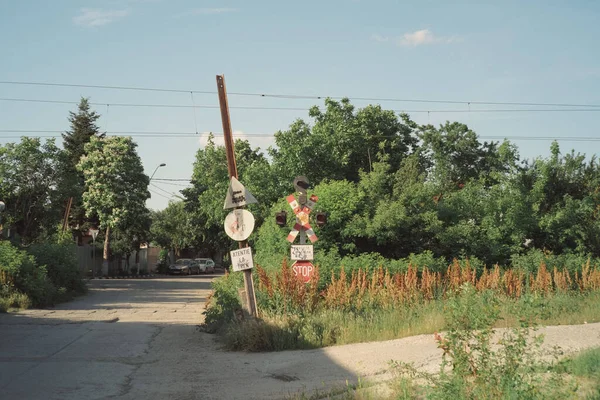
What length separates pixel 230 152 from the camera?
14.4 m

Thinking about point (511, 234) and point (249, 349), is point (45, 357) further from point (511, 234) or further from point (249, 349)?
point (511, 234)

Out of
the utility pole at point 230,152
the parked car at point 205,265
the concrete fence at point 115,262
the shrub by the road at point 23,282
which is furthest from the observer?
the parked car at point 205,265

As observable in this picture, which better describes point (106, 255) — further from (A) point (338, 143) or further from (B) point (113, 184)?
(A) point (338, 143)

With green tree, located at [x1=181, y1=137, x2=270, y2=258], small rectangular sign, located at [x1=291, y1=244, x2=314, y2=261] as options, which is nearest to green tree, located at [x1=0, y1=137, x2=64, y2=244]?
green tree, located at [x1=181, y1=137, x2=270, y2=258]

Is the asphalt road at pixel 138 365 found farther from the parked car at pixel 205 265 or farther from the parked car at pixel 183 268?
the parked car at pixel 205 265

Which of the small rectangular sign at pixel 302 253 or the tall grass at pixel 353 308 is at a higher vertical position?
the small rectangular sign at pixel 302 253

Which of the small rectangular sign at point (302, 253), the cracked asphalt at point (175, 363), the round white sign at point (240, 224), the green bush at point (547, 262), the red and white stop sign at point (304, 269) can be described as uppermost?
the round white sign at point (240, 224)

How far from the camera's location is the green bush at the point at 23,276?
20.1 m

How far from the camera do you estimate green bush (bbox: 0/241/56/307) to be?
20109 mm

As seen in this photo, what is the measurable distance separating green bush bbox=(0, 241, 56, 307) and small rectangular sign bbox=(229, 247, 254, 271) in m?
9.76

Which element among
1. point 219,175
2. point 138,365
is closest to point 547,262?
point 138,365

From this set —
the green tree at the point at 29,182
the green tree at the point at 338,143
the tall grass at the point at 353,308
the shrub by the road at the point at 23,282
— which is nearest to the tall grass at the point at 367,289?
the tall grass at the point at 353,308

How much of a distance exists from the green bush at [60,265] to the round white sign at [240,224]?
11916 mm

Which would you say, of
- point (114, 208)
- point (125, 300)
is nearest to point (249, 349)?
point (125, 300)
